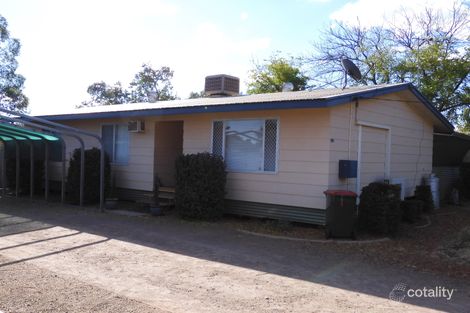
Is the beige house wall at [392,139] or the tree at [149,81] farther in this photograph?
the tree at [149,81]

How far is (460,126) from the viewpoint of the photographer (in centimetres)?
2483

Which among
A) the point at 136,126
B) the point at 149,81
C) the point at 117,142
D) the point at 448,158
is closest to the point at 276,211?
the point at 136,126

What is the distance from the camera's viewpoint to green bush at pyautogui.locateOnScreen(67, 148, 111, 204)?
12039mm

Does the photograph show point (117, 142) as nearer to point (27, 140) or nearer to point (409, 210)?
point (27, 140)

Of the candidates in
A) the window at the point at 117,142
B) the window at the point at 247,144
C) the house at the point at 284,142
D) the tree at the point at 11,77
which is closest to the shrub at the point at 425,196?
the house at the point at 284,142

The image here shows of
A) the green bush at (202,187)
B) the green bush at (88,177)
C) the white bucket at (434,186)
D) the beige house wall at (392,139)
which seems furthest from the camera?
Answer: the white bucket at (434,186)

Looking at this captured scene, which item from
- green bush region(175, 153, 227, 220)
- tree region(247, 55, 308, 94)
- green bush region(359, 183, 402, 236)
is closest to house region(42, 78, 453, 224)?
green bush region(175, 153, 227, 220)

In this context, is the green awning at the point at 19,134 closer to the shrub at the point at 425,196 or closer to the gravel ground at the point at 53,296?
the gravel ground at the point at 53,296

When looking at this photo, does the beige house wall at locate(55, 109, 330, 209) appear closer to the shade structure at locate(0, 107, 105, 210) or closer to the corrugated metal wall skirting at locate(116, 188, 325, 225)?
the corrugated metal wall skirting at locate(116, 188, 325, 225)

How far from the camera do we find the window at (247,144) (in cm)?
983

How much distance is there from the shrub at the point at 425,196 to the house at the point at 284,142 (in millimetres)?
296

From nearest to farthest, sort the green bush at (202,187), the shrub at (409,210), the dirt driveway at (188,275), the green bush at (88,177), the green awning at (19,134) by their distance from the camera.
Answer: the dirt driveway at (188,275) → the green bush at (202,187) → the shrub at (409,210) → the green awning at (19,134) → the green bush at (88,177)

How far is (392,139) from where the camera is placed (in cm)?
1159

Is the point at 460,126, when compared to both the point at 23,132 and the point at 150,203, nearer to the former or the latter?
the point at 150,203
